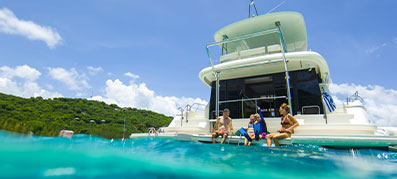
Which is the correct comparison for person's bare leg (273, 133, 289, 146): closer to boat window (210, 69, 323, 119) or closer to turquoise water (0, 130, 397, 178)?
turquoise water (0, 130, 397, 178)

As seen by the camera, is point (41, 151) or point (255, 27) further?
point (255, 27)

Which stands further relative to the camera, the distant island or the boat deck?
the distant island

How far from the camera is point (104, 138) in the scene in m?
4.77

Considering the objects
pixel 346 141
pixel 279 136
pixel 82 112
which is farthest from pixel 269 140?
pixel 82 112

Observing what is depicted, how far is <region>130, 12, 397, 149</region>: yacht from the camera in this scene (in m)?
4.86

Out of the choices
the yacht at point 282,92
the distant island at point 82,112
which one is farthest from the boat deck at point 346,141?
the distant island at point 82,112

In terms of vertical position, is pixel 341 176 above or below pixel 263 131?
below

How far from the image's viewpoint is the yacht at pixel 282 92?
4.86 metres

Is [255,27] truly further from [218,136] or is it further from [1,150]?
[1,150]

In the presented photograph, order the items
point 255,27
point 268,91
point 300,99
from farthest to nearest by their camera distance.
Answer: point 268,91, point 255,27, point 300,99

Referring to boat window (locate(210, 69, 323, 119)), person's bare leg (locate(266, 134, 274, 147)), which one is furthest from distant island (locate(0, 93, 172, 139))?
person's bare leg (locate(266, 134, 274, 147))

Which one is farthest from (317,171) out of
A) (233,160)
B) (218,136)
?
(218,136)

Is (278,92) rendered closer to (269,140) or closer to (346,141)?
(269,140)

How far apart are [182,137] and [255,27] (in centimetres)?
594
